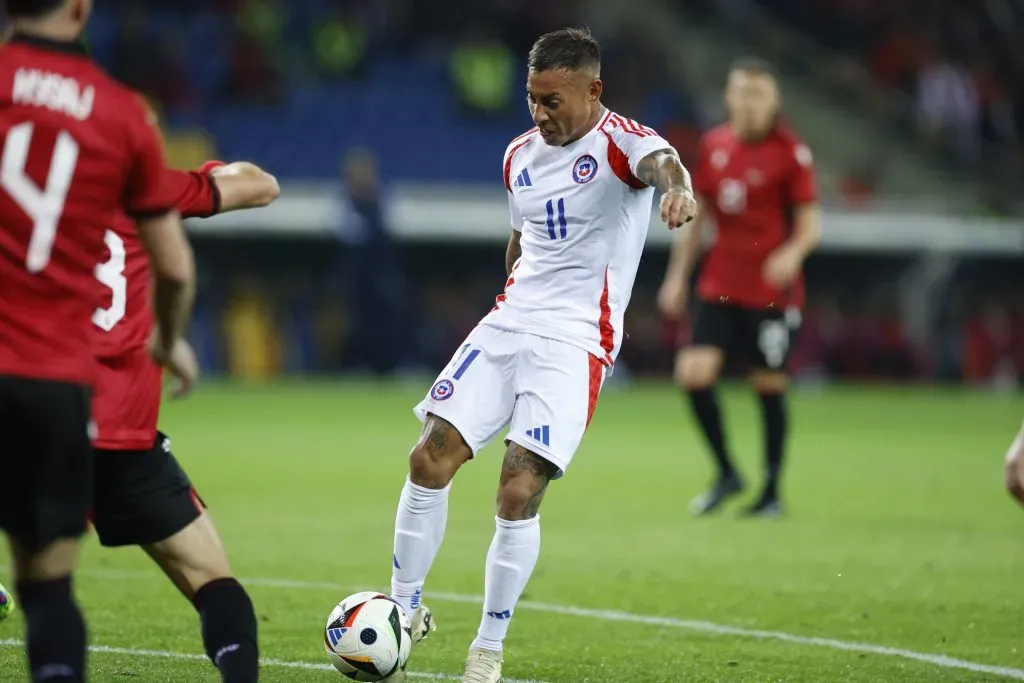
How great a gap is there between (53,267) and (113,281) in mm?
1016

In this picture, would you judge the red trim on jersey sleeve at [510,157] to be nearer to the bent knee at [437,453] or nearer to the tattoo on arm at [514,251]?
the tattoo on arm at [514,251]

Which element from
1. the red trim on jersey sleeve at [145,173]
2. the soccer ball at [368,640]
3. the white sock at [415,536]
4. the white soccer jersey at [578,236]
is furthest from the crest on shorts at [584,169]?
the red trim on jersey sleeve at [145,173]

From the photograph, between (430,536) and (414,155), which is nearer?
(430,536)

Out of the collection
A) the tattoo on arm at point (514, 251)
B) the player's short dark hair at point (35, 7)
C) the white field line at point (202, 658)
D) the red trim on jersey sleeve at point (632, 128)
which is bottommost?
the white field line at point (202, 658)

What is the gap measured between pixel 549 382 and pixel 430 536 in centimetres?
68

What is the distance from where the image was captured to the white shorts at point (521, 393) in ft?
17.9

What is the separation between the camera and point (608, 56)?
24.9 meters

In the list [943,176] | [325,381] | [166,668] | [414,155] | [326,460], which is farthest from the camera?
[943,176]

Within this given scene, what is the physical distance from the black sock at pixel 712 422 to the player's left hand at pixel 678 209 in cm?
545

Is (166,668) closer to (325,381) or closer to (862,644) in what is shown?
(862,644)

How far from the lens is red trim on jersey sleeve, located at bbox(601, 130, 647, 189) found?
557 cm

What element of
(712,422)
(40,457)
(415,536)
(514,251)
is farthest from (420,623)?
(712,422)

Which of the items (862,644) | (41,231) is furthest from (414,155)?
(41,231)

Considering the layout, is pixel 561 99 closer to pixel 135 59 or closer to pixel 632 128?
pixel 632 128
